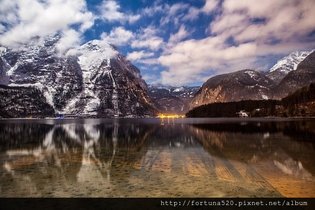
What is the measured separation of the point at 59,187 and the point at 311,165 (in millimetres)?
26140

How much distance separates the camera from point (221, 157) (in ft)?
137

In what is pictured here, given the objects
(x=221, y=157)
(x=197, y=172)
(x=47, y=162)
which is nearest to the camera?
(x=197, y=172)

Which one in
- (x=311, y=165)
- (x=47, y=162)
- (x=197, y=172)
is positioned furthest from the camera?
(x=47, y=162)

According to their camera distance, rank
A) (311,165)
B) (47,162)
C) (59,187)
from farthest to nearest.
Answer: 1. (47,162)
2. (311,165)
3. (59,187)

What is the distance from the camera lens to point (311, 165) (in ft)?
113
